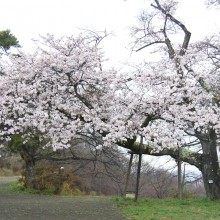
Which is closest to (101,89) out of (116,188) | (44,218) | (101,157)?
(44,218)

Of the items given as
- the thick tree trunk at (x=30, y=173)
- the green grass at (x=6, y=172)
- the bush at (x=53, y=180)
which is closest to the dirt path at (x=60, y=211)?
the bush at (x=53, y=180)

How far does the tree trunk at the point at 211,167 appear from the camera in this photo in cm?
1371

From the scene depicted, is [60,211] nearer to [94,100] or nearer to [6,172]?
[94,100]

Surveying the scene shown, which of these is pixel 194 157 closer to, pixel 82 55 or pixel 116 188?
pixel 82 55

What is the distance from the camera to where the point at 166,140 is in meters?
11.0

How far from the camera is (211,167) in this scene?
555 inches

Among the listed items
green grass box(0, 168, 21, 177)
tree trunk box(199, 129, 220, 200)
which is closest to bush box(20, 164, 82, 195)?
tree trunk box(199, 129, 220, 200)

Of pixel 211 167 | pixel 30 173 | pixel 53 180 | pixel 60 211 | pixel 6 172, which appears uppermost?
pixel 6 172

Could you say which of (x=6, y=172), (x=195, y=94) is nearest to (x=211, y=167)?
(x=195, y=94)

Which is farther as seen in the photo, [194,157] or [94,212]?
[194,157]

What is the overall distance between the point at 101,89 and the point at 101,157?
9732mm

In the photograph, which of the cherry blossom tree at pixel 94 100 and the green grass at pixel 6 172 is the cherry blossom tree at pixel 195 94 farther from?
the green grass at pixel 6 172

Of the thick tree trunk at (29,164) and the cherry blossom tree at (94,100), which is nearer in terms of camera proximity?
the cherry blossom tree at (94,100)

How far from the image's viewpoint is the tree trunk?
13.7 meters
